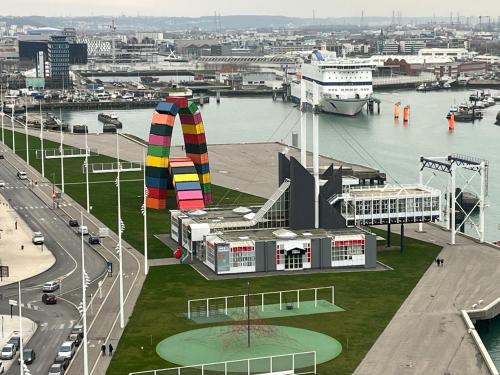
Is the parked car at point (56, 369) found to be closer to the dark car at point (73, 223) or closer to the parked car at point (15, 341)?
the parked car at point (15, 341)

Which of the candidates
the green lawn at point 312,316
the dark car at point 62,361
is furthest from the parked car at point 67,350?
the green lawn at point 312,316

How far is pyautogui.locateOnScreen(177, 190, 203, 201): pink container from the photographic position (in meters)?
66.2

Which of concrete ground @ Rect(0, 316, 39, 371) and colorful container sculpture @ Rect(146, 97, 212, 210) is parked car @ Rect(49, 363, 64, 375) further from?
colorful container sculpture @ Rect(146, 97, 212, 210)

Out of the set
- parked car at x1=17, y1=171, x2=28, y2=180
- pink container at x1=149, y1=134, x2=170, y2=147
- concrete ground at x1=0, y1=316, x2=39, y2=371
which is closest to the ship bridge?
pink container at x1=149, y1=134, x2=170, y2=147

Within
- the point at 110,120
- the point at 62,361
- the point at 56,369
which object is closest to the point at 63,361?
Answer: the point at 62,361

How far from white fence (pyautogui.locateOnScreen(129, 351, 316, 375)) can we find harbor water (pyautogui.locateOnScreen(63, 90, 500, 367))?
27.5m

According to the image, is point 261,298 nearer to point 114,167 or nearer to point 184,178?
point 184,178

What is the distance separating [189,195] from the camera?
6650 centimetres

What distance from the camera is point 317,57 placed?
152875 millimetres

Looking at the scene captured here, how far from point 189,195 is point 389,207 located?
13171mm

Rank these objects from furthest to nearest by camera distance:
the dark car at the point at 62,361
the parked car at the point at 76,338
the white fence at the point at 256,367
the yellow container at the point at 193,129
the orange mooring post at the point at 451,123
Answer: the orange mooring post at the point at 451,123 → the yellow container at the point at 193,129 → the parked car at the point at 76,338 → the dark car at the point at 62,361 → the white fence at the point at 256,367

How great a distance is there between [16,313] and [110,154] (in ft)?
171

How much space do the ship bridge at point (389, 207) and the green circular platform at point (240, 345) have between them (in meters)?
13.5

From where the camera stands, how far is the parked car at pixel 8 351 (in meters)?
40.8
